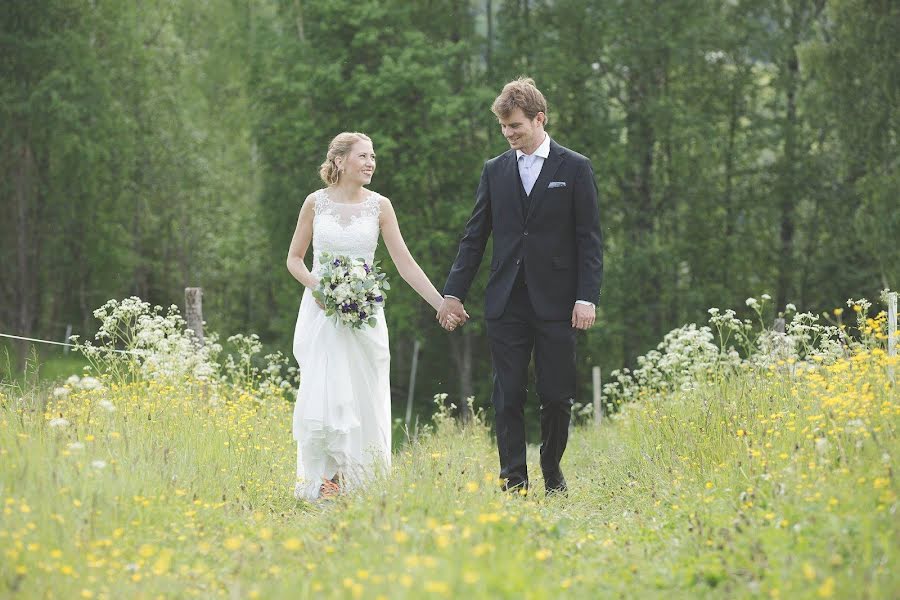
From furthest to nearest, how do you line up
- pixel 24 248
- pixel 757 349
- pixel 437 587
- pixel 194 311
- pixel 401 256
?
pixel 24 248 < pixel 194 311 < pixel 757 349 < pixel 401 256 < pixel 437 587

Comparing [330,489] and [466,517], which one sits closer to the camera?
[466,517]

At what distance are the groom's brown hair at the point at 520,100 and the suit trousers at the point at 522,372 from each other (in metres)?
0.95

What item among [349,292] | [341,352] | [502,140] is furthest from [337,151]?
[502,140]

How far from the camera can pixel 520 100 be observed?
6.66m

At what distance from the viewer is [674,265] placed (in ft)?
84.9

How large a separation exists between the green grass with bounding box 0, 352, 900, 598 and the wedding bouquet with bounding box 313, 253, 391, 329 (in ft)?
3.22

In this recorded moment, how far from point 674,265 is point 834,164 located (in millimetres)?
4819

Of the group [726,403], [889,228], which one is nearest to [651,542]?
[726,403]

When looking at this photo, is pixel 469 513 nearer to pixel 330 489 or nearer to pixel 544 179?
pixel 330 489

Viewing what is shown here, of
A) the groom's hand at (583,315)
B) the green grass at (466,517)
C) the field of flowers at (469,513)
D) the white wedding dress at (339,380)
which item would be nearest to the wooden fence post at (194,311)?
the field of flowers at (469,513)

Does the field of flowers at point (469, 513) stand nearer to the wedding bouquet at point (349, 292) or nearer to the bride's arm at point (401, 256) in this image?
the wedding bouquet at point (349, 292)

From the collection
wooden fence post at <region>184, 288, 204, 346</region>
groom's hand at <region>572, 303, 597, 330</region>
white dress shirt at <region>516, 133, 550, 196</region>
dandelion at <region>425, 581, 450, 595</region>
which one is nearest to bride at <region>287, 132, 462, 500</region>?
groom's hand at <region>572, 303, 597, 330</region>

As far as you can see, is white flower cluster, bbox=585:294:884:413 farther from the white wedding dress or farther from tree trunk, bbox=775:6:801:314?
tree trunk, bbox=775:6:801:314

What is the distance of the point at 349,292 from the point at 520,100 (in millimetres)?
1614
